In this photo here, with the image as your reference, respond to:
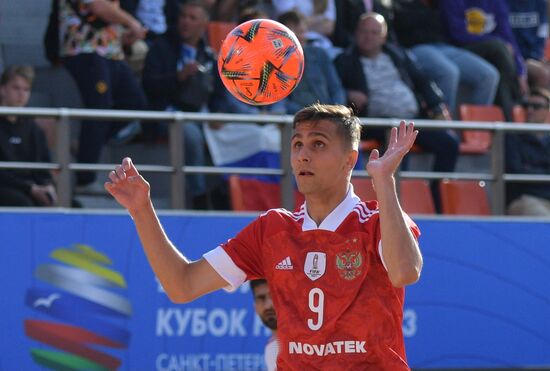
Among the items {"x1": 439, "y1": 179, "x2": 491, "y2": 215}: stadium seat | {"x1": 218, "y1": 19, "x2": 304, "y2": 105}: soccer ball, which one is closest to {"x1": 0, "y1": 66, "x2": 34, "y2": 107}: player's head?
{"x1": 439, "y1": 179, "x2": 491, "y2": 215}: stadium seat

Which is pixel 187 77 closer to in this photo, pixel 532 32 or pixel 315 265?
pixel 532 32

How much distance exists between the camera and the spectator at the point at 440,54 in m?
13.5

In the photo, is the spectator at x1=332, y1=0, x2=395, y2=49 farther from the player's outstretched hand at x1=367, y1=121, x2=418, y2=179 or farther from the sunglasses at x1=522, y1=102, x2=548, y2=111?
the player's outstretched hand at x1=367, y1=121, x2=418, y2=179

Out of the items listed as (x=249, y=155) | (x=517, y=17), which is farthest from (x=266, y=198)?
(x=517, y=17)

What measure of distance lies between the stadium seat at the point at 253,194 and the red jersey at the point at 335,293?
213 inches

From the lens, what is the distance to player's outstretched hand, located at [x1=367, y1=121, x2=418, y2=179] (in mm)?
5062

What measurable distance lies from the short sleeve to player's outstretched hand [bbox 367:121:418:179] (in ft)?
2.57

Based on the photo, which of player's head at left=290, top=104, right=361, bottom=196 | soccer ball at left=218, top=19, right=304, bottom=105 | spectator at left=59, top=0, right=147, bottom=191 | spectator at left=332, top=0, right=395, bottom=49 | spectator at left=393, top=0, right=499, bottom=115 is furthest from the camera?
spectator at left=393, top=0, right=499, bottom=115

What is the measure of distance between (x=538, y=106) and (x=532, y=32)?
239 cm

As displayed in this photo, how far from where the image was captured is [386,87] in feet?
40.8

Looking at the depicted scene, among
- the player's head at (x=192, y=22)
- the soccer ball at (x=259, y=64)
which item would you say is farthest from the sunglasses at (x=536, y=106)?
the soccer ball at (x=259, y=64)

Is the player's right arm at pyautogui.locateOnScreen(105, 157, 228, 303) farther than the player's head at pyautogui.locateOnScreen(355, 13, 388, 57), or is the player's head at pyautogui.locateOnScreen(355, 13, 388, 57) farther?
the player's head at pyautogui.locateOnScreen(355, 13, 388, 57)

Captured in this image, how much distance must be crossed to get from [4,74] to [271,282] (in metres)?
5.70

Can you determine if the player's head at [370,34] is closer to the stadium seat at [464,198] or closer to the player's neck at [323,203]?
the stadium seat at [464,198]
